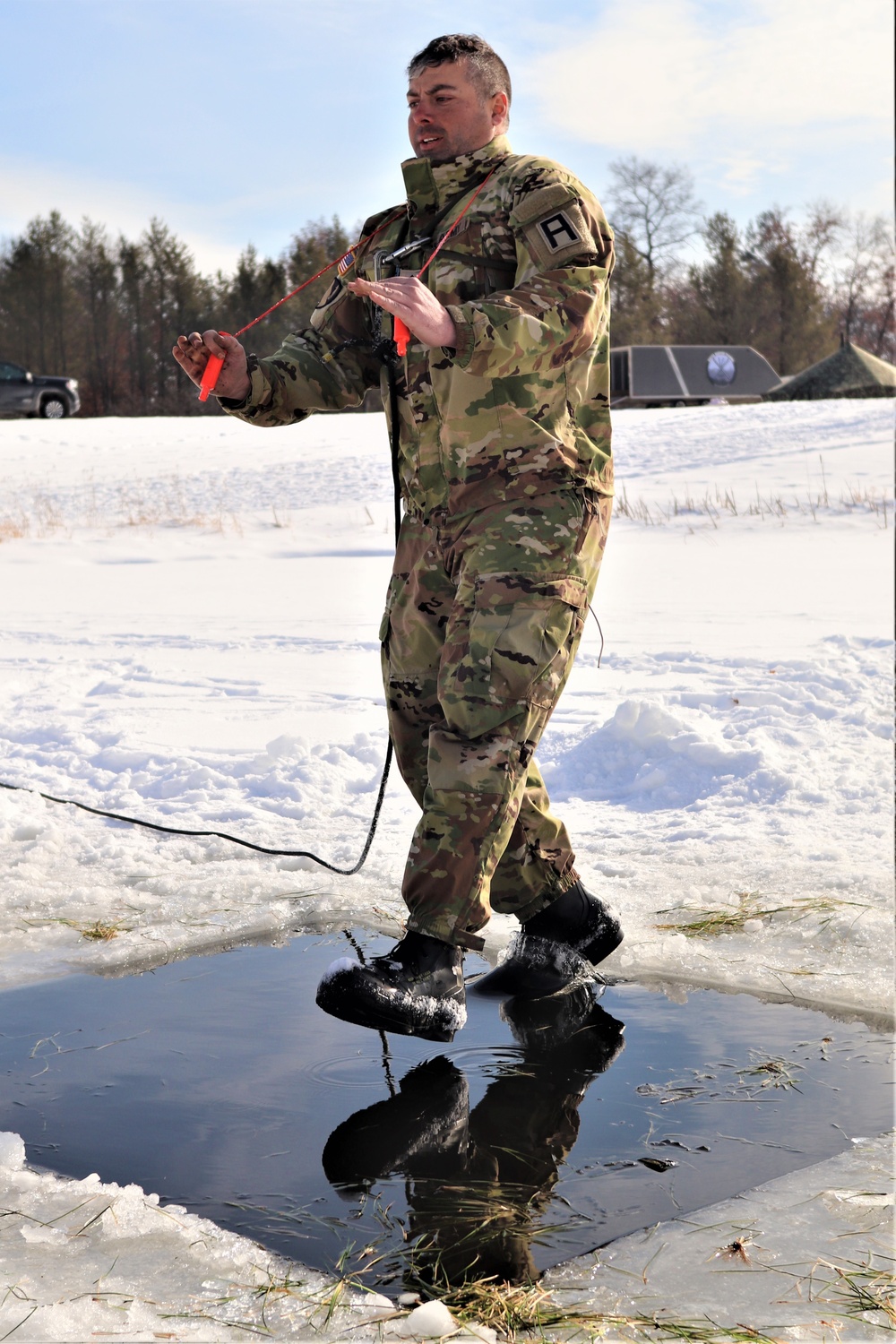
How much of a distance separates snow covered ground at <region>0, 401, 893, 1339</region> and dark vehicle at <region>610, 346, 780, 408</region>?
58.8 ft

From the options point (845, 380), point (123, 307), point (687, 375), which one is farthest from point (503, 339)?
point (123, 307)

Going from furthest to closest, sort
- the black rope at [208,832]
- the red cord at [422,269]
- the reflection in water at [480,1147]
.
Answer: the black rope at [208,832] < the red cord at [422,269] < the reflection in water at [480,1147]

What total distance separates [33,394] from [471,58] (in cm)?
2921

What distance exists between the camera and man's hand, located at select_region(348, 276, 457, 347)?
2.38 metres

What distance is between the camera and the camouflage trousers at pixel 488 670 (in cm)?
255

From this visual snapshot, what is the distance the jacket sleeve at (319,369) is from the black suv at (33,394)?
28.6 metres

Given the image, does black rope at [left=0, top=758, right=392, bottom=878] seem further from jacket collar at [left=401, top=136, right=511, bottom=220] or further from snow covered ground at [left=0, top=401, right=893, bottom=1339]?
jacket collar at [left=401, top=136, right=511, bottom=220]

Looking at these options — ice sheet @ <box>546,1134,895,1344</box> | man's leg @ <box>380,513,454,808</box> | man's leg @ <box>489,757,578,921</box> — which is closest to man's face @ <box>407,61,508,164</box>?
man's leg @ <box>380,513,454,808</box>

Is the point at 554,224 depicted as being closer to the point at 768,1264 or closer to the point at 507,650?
the point at 507,650

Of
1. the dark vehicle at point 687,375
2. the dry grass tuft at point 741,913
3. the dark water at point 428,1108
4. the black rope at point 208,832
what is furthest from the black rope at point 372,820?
the dark vehicle at point 687,375

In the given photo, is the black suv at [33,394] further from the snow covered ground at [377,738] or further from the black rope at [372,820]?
the black rope at [372,820]

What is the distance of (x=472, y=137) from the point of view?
2861 millimetres

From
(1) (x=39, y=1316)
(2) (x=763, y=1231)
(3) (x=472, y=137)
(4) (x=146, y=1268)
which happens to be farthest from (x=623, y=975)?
(3) (x=472, y=137)

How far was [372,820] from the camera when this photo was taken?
411 cm
